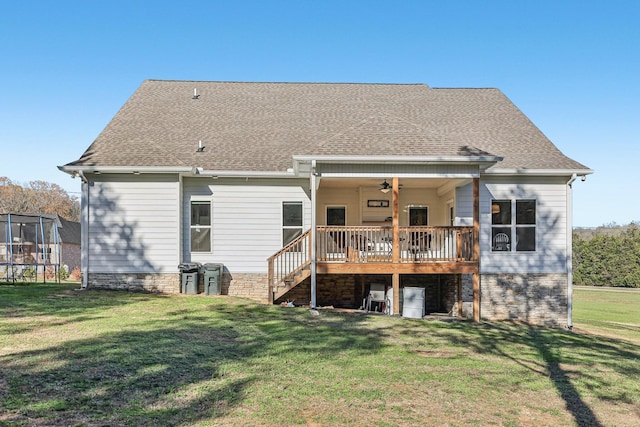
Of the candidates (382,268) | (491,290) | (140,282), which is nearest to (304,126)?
(382,268)

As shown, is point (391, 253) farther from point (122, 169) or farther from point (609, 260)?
point (609, 260)

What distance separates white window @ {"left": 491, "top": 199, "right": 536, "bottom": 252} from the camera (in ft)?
46.3

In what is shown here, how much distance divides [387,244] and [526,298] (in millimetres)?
4577

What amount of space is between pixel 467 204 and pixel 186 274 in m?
8.53

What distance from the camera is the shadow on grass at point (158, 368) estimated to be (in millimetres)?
4703

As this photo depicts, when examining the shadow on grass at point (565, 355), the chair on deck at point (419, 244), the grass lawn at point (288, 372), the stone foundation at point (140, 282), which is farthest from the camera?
the stone foundation at point (140, 282)

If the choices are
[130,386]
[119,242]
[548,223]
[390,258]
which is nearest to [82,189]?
[119,242]

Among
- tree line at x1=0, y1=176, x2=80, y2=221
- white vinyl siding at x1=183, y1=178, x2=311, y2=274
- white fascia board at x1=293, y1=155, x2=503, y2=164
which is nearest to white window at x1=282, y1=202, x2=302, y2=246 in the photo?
white vinyl siding at x1=183, y1=178, x2=311, y2=274

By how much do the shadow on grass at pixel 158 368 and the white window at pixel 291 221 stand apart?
14.6ft

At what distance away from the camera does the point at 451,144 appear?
12.3m

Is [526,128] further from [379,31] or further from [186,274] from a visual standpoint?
[186,274]

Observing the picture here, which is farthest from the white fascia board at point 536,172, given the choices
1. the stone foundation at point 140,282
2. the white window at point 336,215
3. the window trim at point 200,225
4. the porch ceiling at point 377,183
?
the window trim at point 200,225

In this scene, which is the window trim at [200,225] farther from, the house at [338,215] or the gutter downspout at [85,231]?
the gutter downspout at [85,231]

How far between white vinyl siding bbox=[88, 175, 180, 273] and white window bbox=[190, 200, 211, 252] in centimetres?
62
